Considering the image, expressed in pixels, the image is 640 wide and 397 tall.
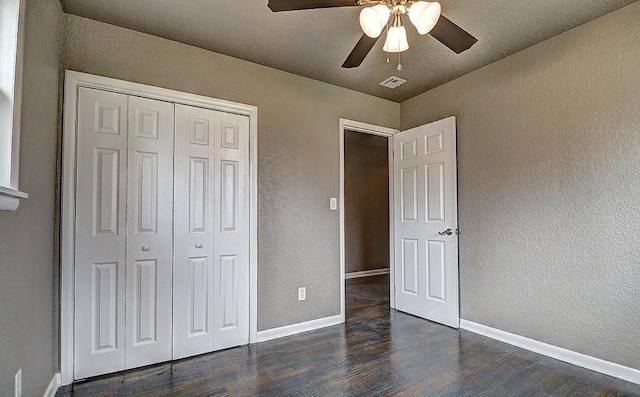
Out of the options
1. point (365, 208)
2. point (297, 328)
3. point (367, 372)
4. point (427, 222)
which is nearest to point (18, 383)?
point (367, 372)

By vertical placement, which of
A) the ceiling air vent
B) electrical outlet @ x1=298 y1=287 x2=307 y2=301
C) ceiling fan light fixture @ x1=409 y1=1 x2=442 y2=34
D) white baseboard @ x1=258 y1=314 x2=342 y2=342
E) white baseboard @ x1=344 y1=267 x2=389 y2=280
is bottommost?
white baseboard @ x1=344 y1=267 x2=389 y2=280

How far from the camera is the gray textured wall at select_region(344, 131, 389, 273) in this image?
6066 millimetres

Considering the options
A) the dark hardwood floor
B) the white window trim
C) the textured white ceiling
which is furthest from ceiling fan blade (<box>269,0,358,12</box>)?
the dark hardwood floor

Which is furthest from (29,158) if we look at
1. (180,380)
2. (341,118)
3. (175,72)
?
(341,118)

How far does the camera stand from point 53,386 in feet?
6.76

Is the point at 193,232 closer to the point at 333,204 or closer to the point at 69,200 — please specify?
the point at 69,200

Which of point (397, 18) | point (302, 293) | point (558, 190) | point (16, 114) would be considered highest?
point (397, 18)

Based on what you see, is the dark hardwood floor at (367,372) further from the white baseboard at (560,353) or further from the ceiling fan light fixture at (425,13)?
the ceiling fan light fixture at (425,13)

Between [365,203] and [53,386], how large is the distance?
4.98 meters

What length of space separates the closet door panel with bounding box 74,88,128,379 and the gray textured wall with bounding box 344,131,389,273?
4.00 meters

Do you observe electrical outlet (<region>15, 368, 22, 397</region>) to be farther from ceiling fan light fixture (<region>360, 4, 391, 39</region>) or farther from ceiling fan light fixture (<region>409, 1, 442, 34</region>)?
ceiling fan light fixture (<region>409, 1, 442, 34</region>)

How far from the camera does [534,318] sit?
107 inches

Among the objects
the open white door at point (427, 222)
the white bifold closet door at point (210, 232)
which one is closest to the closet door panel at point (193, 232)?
the white bifold closet door at point (210, 232)

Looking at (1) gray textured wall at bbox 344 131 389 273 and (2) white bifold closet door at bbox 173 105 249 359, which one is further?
(1) gray textured wall at bbox 344 131 389 273
